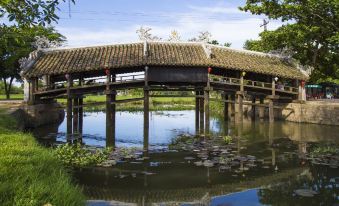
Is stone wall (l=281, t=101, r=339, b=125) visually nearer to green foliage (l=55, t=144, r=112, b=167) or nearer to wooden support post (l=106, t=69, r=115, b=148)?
wooden support post (l=106, t=69, r=115, b=148)

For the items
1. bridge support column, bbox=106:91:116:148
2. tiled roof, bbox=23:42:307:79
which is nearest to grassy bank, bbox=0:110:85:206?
bridge support column, bbox=106:91:116:148

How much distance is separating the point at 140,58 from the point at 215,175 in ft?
41.7

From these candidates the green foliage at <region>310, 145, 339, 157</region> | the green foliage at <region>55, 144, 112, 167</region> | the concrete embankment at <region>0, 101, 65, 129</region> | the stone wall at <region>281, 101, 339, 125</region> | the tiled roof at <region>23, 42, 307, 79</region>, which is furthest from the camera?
the stone wall at <region>281, 101, 339, 125</region>

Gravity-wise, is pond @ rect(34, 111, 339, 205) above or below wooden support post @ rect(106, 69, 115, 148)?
below

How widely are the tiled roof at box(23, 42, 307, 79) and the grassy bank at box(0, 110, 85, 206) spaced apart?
13.7 m

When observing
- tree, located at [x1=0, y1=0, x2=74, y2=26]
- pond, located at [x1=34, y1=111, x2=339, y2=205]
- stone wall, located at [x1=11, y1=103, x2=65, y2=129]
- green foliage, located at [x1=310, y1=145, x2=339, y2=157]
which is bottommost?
pond, located at [x1=34, y1=111, x2=339, y2=205]

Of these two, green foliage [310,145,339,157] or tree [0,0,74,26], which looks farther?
green foliage [310,145,339,157]

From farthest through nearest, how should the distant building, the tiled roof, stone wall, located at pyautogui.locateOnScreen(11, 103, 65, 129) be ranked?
the distant building, the tiled roof, stone wall, located at pyautogui.locateOnScreen(11, 103, 65, 129)

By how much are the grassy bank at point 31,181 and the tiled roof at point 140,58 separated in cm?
1373

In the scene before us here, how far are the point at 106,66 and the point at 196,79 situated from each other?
545 centimetres

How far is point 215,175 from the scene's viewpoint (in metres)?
12.2

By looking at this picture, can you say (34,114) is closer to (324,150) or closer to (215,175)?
(215,175)

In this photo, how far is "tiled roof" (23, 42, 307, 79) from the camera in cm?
2331

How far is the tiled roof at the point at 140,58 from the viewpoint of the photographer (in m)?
23.3
